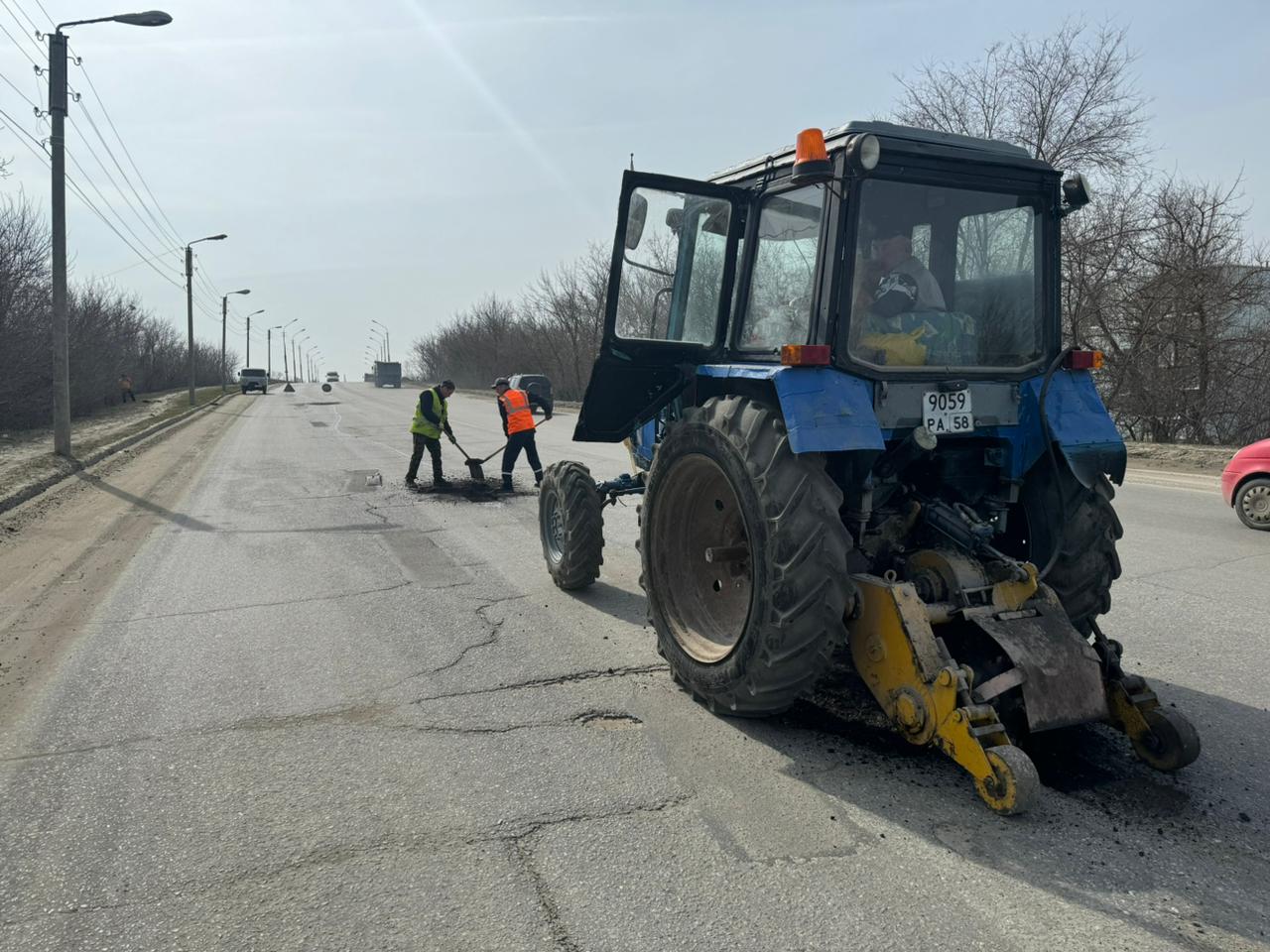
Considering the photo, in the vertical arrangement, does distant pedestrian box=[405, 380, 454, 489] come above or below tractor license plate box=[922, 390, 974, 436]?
below

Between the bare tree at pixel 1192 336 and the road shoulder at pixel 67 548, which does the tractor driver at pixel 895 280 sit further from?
the bare tree at pixel 1192 336

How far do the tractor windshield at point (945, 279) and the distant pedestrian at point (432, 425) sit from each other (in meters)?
8.98

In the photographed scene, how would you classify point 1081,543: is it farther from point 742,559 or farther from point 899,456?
point 742,559

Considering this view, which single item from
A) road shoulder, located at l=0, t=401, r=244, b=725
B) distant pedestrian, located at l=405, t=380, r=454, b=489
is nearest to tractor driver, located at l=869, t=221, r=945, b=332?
road shoulder, located at l=0, t=401, r=244, b=725

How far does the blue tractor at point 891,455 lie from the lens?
11.6ft

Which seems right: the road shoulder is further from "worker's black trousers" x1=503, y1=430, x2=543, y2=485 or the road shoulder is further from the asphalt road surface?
"worker's black trousers" x1=503, y1=430, x2=543, y2=485

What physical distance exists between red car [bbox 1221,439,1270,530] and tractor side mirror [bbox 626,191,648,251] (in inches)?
296

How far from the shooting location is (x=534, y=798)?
3.43 m

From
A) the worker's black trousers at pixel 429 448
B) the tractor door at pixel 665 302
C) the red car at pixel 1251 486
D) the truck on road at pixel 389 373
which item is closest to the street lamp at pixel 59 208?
the worker's black trousers at pixel 429 448

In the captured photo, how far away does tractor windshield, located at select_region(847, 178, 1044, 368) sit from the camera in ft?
13.4

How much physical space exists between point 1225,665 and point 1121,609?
108 centimetres

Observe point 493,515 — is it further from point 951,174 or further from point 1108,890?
point 1108,890

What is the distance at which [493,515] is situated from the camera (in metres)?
10.2

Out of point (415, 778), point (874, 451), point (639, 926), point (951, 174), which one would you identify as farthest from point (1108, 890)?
point (951, 174)
